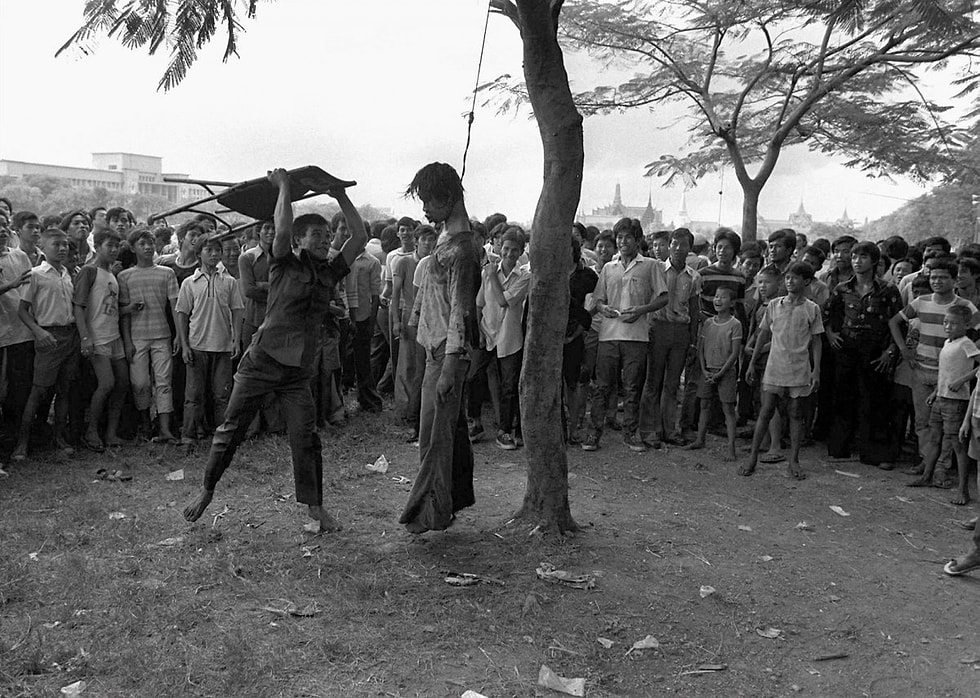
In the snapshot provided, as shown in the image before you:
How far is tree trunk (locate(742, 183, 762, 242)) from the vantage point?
606 inches

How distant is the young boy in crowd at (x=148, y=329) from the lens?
730 centimetres

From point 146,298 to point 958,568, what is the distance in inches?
251

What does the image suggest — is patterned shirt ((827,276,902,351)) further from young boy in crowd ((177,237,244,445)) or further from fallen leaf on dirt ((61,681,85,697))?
fallen leaf on dirt ((61,681,85,697))

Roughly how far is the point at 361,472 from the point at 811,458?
13.3ft

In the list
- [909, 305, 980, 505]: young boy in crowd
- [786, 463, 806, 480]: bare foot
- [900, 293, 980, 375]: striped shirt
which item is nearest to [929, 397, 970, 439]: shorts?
[909, 305, 980, 505]: young boy in crowd

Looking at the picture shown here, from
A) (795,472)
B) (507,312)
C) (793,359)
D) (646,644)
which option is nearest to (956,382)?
(793,359)

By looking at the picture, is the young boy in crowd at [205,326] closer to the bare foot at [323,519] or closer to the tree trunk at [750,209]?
Answer: the bare foot at [323,519]

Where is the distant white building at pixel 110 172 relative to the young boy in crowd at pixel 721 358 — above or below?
above

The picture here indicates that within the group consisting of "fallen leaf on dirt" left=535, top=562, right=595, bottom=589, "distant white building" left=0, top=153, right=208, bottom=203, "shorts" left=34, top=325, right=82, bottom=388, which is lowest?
"fallen leaf on dirt" left=535, top=562, right=595, bottom=589

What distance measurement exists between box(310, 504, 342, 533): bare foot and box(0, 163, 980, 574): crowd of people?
1.31 meters

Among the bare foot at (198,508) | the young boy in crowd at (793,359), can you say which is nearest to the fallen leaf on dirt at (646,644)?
the bare foot at (198,508)

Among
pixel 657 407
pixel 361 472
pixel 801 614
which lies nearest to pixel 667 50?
pixel 657 407

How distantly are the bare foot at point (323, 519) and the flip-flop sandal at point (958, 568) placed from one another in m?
3.60

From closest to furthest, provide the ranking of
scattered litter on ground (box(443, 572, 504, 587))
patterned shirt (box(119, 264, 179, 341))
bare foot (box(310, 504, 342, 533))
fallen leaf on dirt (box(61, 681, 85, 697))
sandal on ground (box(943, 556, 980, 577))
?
fallen leaf on dirt (box(61, 681, 85, 697)) → scattered litter on ground (box(443, 572, 504, 587)) → sandal on ground (box(943, 556, 980, 577)) → bare foot (box(310, 504, 342, 533)) → patterned shirt (box(119, 264, 179, 341))
